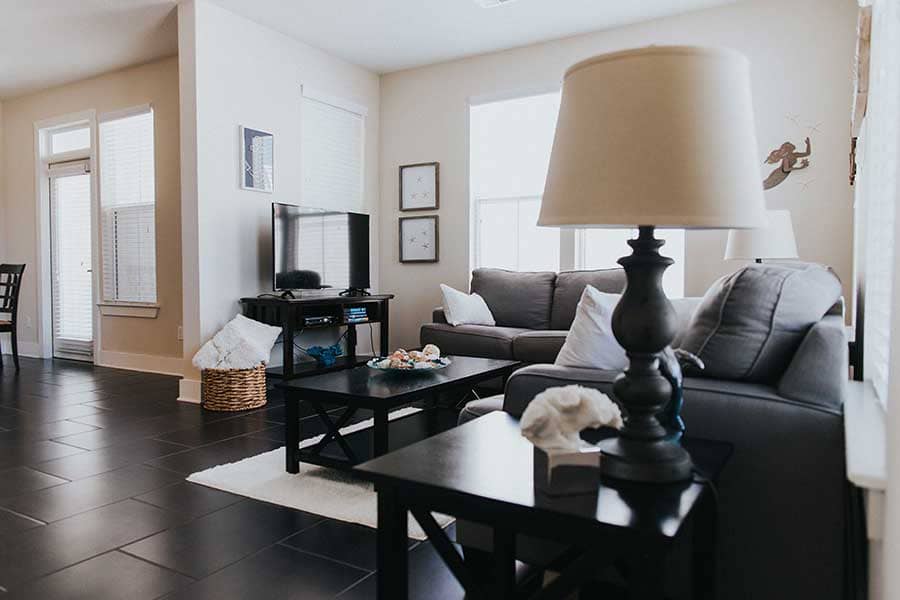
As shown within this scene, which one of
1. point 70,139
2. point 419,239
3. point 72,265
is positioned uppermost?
point 70,139

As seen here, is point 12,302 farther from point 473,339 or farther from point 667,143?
point 667,143

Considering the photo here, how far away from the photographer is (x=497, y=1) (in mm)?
4488

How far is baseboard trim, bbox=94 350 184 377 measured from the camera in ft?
18.5

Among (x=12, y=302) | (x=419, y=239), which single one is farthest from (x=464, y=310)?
(x=12, y=302)

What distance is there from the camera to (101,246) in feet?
19.9

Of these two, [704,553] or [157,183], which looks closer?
[704,553]

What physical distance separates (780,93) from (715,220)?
4.11m

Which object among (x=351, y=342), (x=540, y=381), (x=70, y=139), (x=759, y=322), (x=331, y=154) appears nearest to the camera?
(x=759, y=322)

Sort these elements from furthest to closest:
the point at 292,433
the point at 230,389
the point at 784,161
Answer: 1. the point at 784,161
2. the point at 230,389
3. the point at 292,433

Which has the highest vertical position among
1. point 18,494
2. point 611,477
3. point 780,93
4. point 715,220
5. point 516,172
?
point 780,93

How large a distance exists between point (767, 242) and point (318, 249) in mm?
3267

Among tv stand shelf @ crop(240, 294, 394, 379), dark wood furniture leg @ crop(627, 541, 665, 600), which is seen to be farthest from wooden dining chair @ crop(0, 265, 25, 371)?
dark wood furniture leg @ crop(627, 541, 665, 600)

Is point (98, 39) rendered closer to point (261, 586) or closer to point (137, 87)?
point (137, 87)

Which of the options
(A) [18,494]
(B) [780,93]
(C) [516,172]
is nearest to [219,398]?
(A) [18,494]
